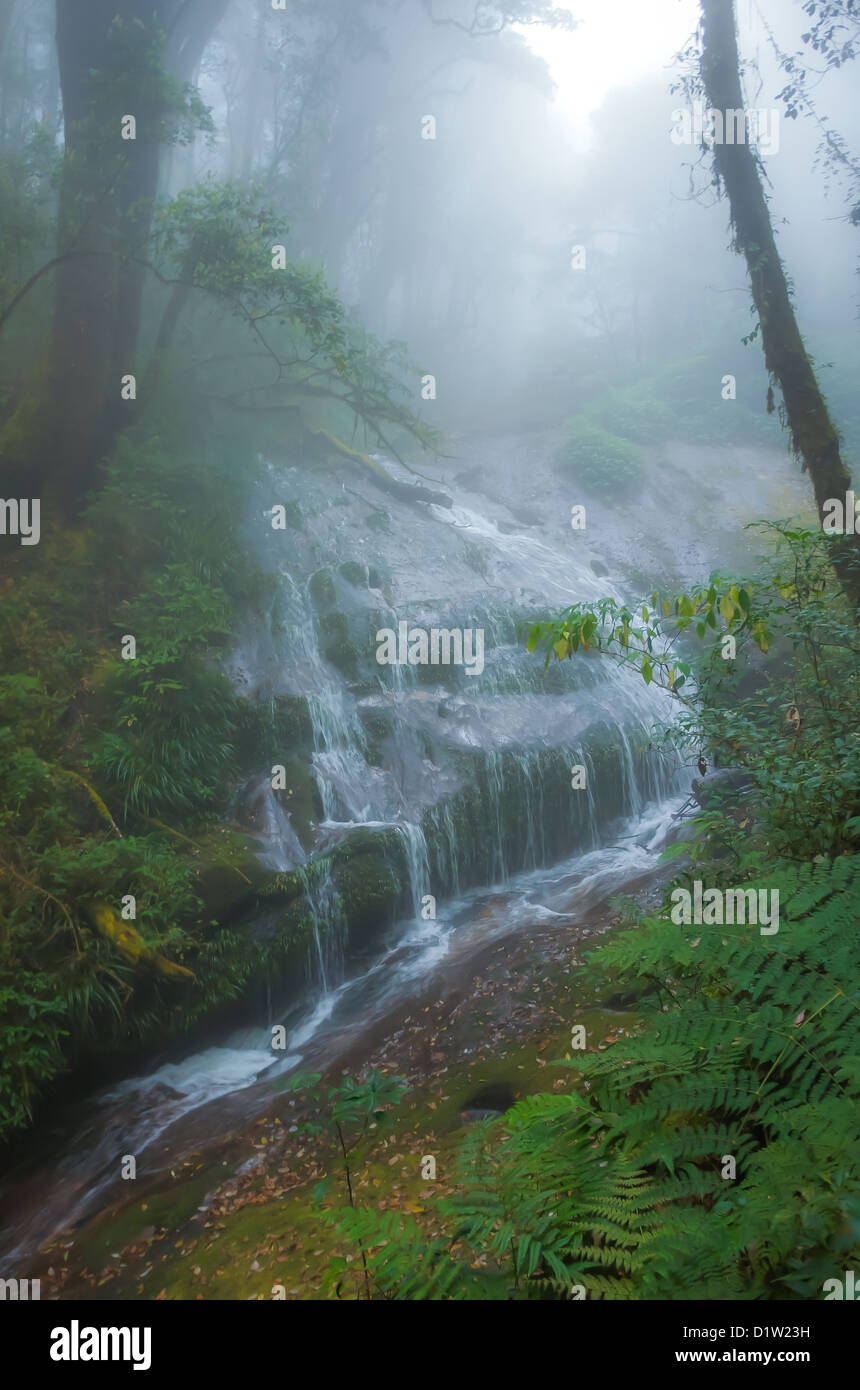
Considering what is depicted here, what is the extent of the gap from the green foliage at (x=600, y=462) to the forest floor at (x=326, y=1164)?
16.9 metres

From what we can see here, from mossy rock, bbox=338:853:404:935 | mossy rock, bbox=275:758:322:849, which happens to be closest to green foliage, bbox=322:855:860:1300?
mossy rock, bbox=338:853:404:935

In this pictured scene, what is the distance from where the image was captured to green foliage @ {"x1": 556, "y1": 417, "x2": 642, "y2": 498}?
21766 millimetres

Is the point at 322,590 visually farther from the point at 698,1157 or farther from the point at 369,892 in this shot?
the point at 698,1157

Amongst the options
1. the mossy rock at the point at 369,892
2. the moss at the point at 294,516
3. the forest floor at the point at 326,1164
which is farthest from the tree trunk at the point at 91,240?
the forest floor at the point at 326,1164

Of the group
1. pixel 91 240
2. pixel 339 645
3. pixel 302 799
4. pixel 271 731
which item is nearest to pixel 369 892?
pixel 302 799

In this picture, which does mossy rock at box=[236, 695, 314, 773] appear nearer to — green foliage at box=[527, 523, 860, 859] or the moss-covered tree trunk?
green foliage at box=[527, 523, 860, 859]

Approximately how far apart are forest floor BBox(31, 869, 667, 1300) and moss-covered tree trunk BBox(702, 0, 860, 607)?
4660mm

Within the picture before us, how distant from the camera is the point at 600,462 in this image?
22.2 metres

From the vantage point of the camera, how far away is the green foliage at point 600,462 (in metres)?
21.8

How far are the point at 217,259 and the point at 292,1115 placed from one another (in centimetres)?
1097

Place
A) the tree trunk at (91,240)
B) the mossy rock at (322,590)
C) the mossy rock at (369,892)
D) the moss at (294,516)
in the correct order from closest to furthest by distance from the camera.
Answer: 1. the mossy rock at (369,892)
2. the tree trunk at (91,240)
3. the mossy rock at (322,590)
4. the moss at (294,516)

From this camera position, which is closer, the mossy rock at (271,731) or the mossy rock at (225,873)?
the mossy rock at (225,873)

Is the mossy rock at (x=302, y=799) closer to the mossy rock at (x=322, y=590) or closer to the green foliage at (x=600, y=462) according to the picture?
the mossy rock at (x=322, y=590)

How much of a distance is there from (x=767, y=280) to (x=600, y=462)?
15.8m
